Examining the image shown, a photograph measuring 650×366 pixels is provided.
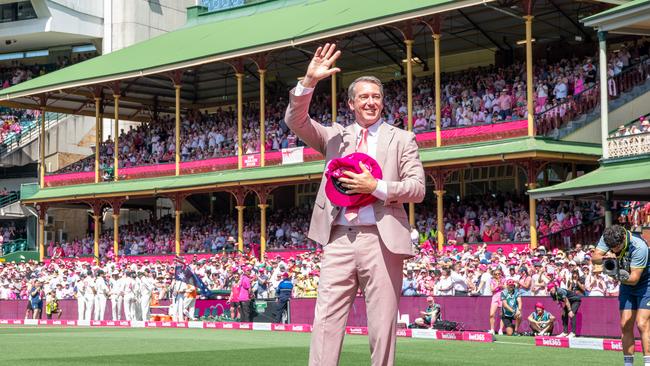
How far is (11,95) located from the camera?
47.2 m

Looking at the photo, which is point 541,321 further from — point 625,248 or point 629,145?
point 625,248

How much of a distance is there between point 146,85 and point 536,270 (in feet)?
94.8

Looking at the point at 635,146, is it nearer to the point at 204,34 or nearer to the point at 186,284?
the point at 186,284

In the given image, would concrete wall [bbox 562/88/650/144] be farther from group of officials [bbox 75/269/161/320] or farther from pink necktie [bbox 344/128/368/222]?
pink necktie [bbox 344/128/368/222]

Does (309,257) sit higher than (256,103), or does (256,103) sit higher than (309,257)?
(256,103)

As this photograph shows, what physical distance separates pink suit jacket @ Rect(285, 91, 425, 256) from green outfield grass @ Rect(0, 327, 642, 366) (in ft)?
24.1

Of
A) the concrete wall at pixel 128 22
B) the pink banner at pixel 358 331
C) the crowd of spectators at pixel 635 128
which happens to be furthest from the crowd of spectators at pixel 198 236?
the concrete wall at pixel 128 22

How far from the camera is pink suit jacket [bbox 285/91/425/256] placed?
7.35 meters

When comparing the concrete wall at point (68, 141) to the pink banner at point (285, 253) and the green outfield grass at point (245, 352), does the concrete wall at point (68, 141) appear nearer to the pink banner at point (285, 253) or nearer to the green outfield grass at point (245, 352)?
the pink banner at point (285, 253)

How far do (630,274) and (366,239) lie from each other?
5691 millimetres

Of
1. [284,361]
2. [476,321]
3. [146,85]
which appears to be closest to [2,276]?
[146,85]

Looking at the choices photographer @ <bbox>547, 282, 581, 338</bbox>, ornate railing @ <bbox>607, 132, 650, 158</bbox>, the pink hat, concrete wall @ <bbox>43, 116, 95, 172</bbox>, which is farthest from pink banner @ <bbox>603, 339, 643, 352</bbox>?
concrete wall @ <bbox>43, 116, 95, 172</bbox>

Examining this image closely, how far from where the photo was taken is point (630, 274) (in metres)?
12.2

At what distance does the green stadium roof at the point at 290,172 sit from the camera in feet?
103
